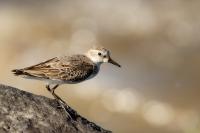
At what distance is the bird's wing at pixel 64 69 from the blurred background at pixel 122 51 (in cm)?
1543

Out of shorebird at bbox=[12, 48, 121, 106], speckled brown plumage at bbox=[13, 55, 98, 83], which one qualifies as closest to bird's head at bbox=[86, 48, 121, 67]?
shorebird at bbox=[12, 48, 121, 106]

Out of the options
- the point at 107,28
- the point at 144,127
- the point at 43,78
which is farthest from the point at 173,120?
the point at 43,78

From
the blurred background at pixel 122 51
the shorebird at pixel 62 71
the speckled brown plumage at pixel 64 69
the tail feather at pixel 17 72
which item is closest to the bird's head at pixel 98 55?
the shorebird at pixel 62 71

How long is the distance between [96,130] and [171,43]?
22197 mm

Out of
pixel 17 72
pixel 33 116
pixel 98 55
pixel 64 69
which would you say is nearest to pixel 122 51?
pixel 98 55

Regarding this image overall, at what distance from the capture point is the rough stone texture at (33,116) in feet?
44.4

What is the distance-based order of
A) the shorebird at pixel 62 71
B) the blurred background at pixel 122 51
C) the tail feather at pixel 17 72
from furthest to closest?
the blurred background at pixel 122 51 < the shorebird at pixel 62 71 < the tail feather at pixel 17 72

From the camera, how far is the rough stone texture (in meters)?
13.5

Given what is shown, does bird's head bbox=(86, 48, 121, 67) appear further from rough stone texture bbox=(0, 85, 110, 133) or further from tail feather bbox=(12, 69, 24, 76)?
rough stone texture bbox=(0, 85, 110, 133)

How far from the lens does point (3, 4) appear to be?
41.1m

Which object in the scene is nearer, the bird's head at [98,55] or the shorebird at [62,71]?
the shorebird at [62,71]

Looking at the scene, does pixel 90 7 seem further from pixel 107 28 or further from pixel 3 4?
pixel 3 4

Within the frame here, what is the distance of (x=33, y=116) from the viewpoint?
14.0 metres

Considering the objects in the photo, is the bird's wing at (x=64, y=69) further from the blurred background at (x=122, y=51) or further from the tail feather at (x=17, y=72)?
the blurred background at (x=122, y=51)
